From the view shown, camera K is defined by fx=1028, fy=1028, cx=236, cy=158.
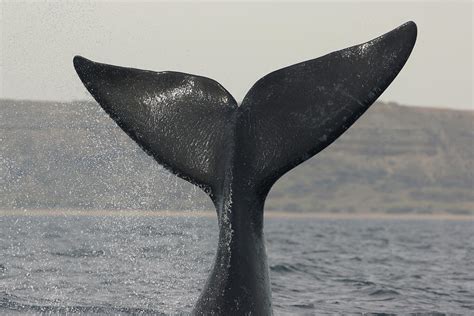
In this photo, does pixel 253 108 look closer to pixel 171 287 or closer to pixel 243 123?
pixel 243 123

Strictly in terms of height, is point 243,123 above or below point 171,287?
above

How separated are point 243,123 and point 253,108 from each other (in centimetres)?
16

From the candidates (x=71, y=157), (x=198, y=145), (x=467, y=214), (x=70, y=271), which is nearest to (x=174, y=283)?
(x=70, y=271)

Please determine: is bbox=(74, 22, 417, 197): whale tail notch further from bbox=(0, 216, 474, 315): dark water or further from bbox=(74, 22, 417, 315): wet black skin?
bbox=(0, 216, 474, 315): dark water

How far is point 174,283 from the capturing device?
1566 centimetres

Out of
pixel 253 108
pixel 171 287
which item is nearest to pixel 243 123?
pixel 253 108

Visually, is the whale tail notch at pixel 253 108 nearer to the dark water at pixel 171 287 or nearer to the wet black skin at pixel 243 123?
the wet black skin at pixel 243 123

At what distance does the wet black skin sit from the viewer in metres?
8.70

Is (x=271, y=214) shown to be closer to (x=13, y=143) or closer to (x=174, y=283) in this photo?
(x=13, y=143)

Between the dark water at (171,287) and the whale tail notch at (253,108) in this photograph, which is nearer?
the whale tail notch at (253,108)

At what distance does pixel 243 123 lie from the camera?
912 centimetres

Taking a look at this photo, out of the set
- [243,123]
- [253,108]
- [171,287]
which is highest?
[253,108]

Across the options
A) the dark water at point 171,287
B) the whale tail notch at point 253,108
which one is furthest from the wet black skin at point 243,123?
the dark water at point 171,287

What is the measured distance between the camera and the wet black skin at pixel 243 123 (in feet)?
28.6
